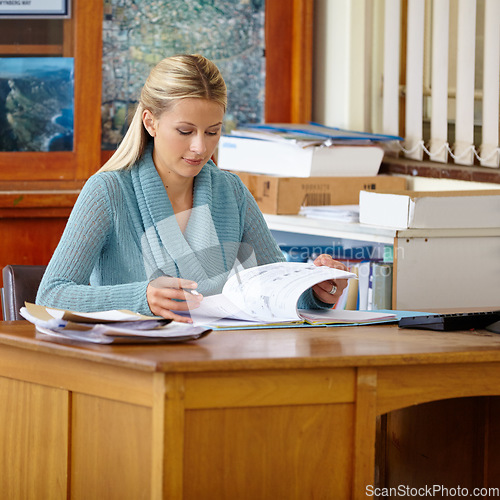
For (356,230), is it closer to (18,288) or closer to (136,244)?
(136,244)

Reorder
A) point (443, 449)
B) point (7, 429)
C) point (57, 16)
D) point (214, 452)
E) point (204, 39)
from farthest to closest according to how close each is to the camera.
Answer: point (204, 39), point (57, 16), point (443, 449), point (7, 429), point (214, 452)

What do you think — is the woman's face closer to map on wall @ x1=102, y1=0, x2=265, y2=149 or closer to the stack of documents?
the stack of documents

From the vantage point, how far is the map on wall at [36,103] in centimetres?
288

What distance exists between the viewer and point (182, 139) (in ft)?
6.39

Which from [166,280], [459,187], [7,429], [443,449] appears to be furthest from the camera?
[459,187]

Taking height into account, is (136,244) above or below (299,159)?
below

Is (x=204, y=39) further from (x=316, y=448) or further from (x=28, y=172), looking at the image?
(x=316, y=448)

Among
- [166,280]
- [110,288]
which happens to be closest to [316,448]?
[166,280]

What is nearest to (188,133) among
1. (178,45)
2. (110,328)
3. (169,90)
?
(169,90)

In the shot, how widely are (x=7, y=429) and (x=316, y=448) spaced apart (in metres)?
0.55

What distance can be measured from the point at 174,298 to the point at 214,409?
1.16 feet

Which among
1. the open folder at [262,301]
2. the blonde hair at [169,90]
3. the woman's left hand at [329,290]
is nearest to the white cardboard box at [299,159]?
the blonde hair at [169,90]

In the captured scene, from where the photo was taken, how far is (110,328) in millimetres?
1426

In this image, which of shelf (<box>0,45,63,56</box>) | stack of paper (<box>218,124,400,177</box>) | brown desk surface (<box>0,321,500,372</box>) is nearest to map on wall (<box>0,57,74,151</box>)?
shelf (<box>0,45,63,56</box>)
